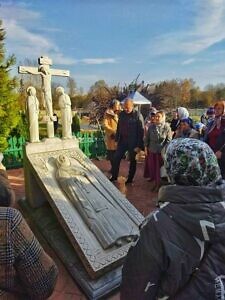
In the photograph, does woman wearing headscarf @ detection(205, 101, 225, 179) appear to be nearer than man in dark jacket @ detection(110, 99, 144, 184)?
Yes

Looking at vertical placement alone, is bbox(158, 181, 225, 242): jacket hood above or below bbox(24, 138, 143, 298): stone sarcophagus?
above

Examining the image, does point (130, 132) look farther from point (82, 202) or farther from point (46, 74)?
point (82, 202)

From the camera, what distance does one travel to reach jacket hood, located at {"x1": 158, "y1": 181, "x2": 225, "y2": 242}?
3.76 ft

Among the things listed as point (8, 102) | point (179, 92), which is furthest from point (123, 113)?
point (179, 92)

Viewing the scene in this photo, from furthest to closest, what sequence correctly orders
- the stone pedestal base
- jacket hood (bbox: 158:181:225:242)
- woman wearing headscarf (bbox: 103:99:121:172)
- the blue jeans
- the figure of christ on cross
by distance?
woman wearing headscarf (bbox: 103:99:121:172), the blue jeans, the figure of christ on cross, the stone pedestal base, jacket hood (bbox: 158:181:225:242)

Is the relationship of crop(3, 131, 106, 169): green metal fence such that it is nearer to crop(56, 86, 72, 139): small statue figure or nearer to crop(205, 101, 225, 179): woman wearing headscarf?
crop(56, 86, 72, 139): small statue figure

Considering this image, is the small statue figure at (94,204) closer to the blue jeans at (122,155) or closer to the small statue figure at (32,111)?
the small statue figure at (32,111)

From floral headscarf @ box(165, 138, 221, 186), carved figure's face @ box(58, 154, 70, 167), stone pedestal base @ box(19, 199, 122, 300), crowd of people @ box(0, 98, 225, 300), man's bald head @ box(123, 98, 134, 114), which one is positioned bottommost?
stone pedestal base @ box(19, 199, 122, 300)

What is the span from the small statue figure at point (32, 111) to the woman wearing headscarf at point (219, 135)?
2604mm

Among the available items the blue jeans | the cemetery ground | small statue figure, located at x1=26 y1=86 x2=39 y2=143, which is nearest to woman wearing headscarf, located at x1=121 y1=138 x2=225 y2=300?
the cemetery ground

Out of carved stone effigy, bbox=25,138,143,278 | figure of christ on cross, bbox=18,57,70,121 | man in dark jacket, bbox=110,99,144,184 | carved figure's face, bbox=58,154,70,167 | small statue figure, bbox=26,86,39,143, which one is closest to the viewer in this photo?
carved stone effigy, bbox=25,138,143,278

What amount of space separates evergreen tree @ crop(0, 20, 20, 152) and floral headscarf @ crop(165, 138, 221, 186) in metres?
7.53

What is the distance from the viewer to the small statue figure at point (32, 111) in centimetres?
424

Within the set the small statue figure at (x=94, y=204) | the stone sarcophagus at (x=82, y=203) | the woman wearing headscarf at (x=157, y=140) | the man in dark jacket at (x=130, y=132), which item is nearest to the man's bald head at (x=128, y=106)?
the man in dark jacket at (x=130, y=132)
